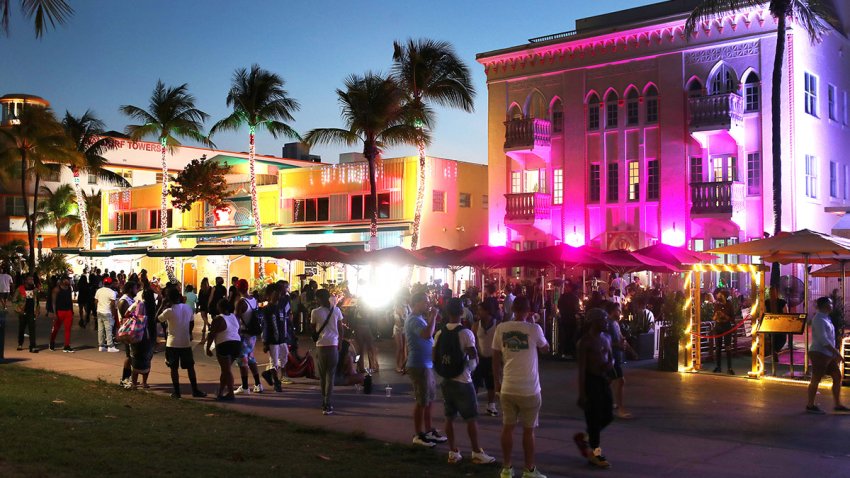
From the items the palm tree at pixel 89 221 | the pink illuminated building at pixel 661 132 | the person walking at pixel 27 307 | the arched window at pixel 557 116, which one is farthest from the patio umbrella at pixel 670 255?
the palm tree at pixel 89 221

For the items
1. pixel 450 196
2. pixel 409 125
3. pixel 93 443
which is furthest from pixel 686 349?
pixel 450 196

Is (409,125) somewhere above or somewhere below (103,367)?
above

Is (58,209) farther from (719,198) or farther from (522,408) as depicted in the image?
(522,408)

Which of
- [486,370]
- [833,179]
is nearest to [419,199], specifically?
[833,179]

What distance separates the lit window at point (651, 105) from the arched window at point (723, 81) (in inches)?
82.0

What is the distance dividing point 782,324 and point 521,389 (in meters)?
9.07

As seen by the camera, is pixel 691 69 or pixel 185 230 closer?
pixel 691 69

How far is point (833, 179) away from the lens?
30.9 meters

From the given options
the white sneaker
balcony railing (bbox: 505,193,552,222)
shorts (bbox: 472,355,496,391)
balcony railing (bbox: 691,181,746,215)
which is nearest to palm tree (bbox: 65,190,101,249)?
balcony railing (bbox: 505,193,552,222)

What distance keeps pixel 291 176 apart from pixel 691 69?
19.0m

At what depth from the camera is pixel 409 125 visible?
1265 inches

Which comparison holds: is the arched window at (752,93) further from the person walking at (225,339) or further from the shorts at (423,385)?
the shorts at (423,385)

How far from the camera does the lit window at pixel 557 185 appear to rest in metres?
32.7

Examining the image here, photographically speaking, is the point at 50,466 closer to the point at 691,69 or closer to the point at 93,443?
the point at 93,443
